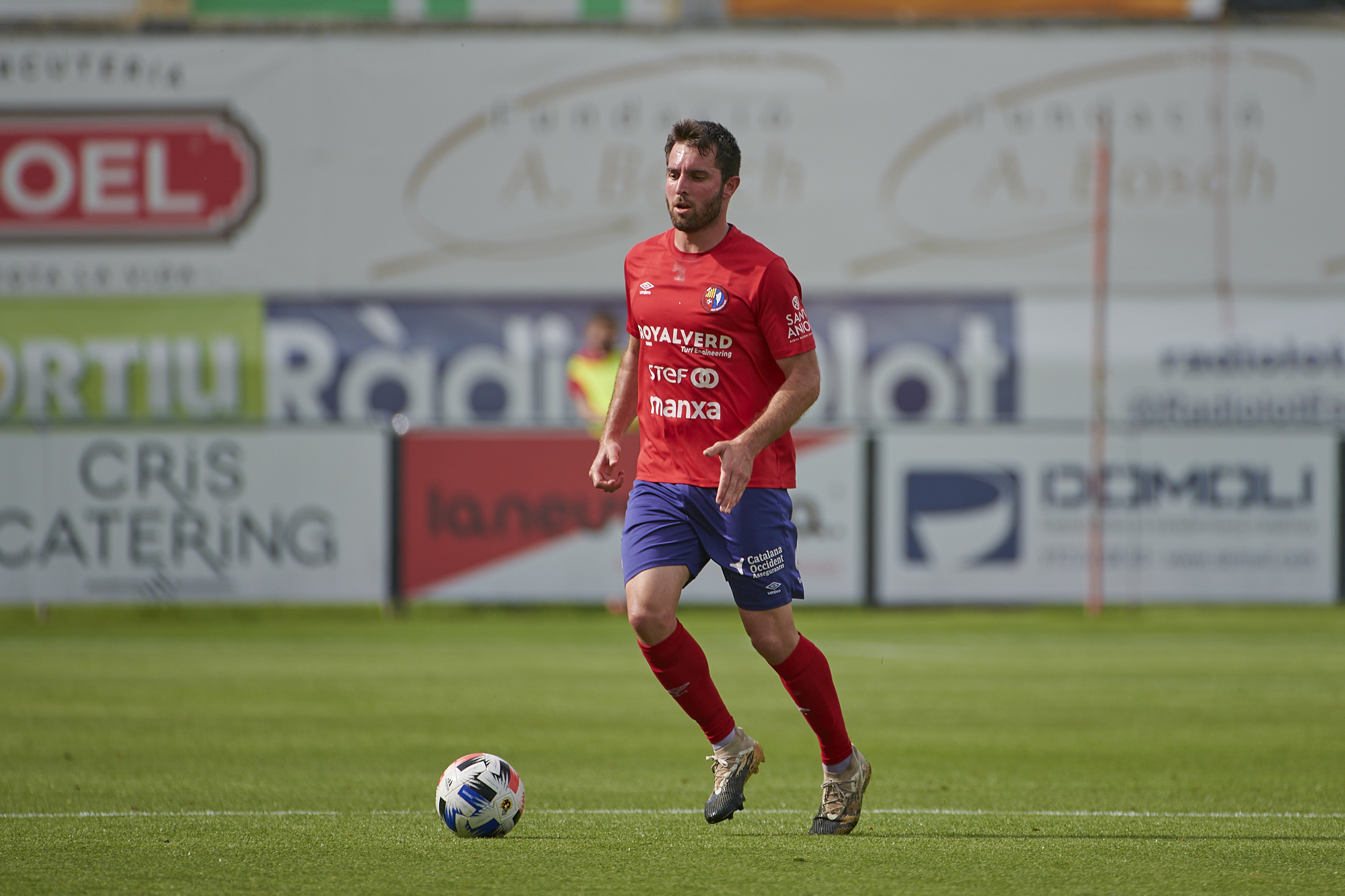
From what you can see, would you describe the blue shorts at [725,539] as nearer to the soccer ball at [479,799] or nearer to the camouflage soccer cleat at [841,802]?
the camouflage soccer cleat at [841,802]

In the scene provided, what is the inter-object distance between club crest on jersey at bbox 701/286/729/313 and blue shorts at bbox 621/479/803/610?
0.62 m

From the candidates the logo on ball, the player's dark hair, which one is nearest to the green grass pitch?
the logo on ball

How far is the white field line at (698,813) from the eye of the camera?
19.6ft

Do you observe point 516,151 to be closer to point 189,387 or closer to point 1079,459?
point 189,387

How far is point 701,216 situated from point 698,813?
2.25m

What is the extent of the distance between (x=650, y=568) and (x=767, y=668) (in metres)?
6.24

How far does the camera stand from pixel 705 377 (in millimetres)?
5652

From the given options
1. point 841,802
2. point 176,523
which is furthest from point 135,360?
point 841,802

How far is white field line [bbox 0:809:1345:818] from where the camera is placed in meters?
5.99

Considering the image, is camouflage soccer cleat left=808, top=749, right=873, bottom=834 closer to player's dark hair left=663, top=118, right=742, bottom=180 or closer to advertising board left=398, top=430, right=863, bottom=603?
player's dark hair left=663, top=118, right=742, bottom=180

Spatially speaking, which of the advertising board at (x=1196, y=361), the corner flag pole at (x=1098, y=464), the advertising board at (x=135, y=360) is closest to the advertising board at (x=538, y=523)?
the corner flag pole at (x=1098, y=464)

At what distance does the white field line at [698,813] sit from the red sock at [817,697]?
54 cm

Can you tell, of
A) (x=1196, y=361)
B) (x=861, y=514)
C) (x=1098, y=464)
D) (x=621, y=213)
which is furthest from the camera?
(x=621, y=213)

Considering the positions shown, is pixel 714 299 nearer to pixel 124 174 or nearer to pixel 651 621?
pixel 651 621
